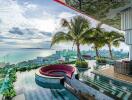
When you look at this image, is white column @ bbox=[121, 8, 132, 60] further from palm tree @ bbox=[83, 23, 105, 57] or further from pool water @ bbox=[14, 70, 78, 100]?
pool water @ bbox=[14, 70, 78, 100]

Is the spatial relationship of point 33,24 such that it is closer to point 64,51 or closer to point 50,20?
point 50,20

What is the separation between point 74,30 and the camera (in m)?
17.9

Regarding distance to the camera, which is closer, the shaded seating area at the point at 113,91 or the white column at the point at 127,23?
the shaded seating area at the point at 113,91

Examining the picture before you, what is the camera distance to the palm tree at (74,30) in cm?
1783

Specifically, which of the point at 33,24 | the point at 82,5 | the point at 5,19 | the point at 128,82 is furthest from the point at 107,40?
the point at 33,24

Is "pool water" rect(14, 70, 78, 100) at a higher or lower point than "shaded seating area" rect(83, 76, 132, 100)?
lower

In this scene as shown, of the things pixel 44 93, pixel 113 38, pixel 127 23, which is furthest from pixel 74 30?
pixel 44 93

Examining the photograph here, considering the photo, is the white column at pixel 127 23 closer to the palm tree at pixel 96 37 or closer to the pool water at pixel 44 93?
the palm tree at pixel 96 37

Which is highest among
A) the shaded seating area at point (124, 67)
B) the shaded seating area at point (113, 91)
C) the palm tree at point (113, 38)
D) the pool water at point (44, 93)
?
the palm tree at point (113, 38)

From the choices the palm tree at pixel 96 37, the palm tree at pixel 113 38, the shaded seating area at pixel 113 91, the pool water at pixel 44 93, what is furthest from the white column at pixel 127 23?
the palm tree at pixel 113 38

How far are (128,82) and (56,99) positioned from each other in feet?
13.5

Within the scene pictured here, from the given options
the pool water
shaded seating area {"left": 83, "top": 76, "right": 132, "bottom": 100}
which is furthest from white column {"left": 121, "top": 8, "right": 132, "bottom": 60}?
the pool water

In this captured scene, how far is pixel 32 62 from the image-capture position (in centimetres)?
2100

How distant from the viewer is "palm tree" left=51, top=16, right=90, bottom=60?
1783 cm
